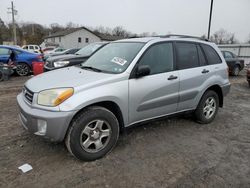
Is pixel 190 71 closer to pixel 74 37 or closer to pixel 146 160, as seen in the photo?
pixel 146 160

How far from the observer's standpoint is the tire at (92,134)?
9.25 feet

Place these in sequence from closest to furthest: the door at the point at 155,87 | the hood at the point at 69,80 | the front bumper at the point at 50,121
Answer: the front bumper at the point at 50,121 < the hood at the point at 69,80 < the door at the point at 155,87

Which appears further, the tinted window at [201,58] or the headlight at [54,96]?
the tinted window at [201,58]

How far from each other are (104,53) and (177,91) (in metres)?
1.57

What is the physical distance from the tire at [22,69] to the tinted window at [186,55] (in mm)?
8953

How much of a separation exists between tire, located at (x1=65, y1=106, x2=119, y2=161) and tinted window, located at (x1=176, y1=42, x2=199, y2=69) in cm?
176

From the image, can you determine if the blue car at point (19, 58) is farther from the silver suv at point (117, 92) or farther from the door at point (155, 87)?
the door at point (155, 87)

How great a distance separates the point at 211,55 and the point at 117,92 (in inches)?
103

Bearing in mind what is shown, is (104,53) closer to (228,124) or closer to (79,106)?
(79,106)

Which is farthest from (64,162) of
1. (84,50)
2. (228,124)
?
(84,50)

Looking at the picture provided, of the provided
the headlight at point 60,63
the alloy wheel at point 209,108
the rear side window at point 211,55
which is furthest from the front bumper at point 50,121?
the headlight at point 60,63

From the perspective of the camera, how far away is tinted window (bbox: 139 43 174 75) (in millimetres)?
3510

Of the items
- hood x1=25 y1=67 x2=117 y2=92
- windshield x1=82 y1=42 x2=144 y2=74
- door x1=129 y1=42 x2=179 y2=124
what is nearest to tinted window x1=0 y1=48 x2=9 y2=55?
windshield x1=82 y1=42 x2=144 y2=74

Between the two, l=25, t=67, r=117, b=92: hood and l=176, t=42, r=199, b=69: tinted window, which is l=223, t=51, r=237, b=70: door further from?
l=25, t=67, r=117, b=92: hood
